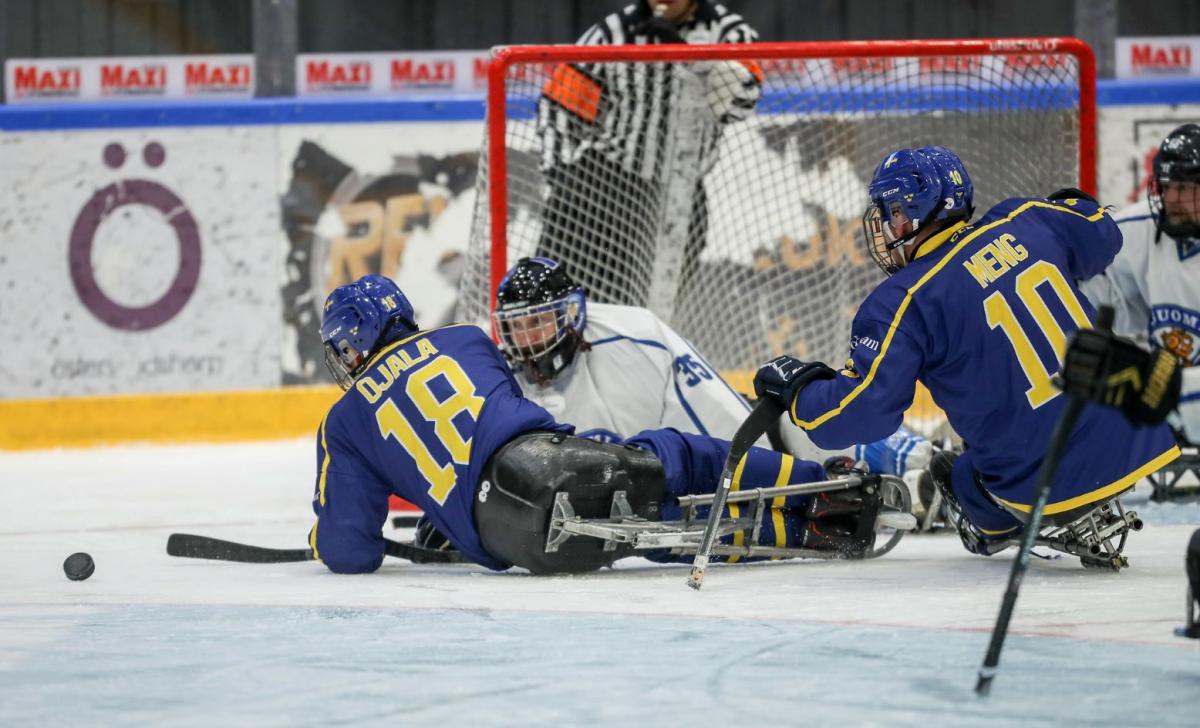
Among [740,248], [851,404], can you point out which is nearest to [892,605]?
[851,404]

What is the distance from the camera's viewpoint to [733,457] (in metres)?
3.60

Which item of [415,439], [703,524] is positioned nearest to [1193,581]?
[703,524]

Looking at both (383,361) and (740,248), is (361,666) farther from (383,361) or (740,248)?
(740,248)

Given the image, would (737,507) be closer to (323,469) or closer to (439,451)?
(439,451)

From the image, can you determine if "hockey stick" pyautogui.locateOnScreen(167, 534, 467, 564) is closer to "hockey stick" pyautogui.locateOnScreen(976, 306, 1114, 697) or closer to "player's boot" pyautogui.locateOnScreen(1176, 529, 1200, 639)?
"hockey stick" pyautogui.locateOnScreen(976, 306, 1114, 697)

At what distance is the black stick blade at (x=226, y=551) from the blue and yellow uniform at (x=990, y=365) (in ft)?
4.45

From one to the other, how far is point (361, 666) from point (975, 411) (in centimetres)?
140

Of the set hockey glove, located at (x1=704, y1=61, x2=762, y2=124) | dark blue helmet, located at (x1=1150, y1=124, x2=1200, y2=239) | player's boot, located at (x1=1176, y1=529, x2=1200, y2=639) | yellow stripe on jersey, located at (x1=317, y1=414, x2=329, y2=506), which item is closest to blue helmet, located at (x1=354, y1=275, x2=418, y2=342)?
yellow stripe on jersey, located at (x1=317, y1=414, x2=329, y2=506)

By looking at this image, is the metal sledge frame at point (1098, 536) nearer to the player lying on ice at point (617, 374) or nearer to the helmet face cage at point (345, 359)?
the player lying on ice at point (617, 374)

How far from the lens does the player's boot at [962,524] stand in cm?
382

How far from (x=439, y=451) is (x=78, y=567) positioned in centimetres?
85

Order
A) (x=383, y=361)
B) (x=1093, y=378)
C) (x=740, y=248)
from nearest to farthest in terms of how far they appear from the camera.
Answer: (x=1093, y=378), (x=383, y=361), (x=740, y=248)

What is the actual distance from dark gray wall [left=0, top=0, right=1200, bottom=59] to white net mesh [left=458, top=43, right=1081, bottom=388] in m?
2.20

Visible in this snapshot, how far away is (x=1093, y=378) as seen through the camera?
243 centimetres
